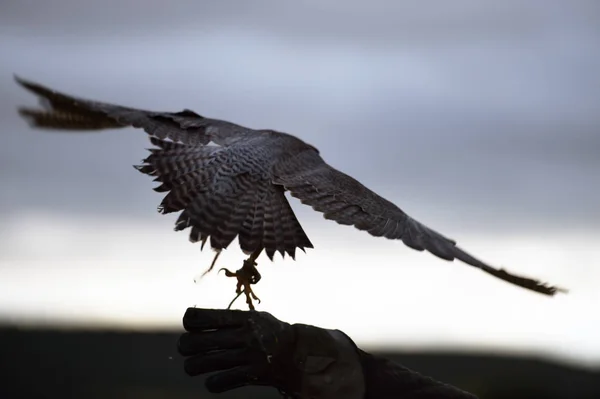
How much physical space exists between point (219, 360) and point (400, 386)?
48.8 inches

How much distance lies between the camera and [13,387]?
2708 cm

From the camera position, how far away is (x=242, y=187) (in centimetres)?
656

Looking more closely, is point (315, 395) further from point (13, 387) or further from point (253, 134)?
point (13, 387)

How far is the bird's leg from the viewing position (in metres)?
6.70

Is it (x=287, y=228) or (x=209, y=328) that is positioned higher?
Answer: (x=287, y=228)

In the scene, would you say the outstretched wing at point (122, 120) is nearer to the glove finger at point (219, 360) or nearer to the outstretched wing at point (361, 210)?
the outstretched wing at point (361, 210)

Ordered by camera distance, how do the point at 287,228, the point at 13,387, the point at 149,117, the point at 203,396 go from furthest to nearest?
the point at 203,396
the point at 13,387
the point at 149,117
the point at 287,228

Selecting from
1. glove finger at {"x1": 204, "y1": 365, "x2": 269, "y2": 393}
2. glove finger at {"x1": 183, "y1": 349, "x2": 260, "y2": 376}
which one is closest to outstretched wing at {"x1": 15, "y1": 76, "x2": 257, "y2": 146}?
glove finger at {"x1": 183, "y1": 349, "x2": 260, "y2": 376}

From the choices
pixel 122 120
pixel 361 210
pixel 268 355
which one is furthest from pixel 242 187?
pixel 268 355

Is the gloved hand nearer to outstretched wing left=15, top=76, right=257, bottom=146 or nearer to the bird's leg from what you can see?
the bird's leg

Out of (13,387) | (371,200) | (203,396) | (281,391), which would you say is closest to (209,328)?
(281,391)

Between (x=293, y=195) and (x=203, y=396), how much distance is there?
26.9 metres

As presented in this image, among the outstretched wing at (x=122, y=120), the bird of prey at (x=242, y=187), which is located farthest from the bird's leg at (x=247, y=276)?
the outstretched wing at (x=122, y=120)

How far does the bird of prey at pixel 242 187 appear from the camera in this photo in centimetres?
628
